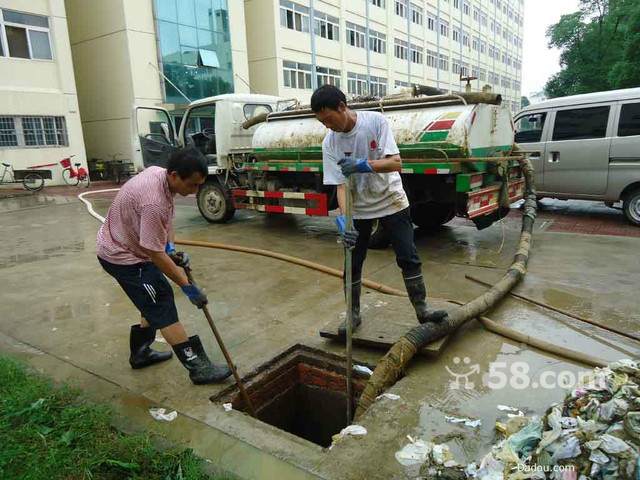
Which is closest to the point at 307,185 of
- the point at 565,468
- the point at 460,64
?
the point at 565,468

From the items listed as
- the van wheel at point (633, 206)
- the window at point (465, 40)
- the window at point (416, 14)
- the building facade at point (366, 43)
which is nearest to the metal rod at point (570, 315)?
the van wheel at point (633, 206)

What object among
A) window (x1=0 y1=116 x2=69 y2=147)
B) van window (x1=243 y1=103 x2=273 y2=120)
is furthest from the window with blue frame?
van window (x1=243 y1=103 x2=273 y2=120)

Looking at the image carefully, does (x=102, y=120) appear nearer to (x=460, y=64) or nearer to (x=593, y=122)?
(x=593, y=122)

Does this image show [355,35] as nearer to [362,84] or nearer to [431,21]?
[362,84]

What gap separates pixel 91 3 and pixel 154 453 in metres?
21.2

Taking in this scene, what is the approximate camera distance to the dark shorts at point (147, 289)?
2879 millimetres

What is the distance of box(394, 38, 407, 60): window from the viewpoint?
3306cm

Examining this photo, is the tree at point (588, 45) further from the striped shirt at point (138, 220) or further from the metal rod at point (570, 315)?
the striped shirt at point (138, 220)

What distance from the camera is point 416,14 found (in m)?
35.1

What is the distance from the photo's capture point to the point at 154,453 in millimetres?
2232

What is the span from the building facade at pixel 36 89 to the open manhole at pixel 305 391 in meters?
16.6

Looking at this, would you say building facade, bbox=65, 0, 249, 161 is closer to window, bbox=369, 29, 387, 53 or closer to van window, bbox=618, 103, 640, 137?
window, bbox=369, 29, 387, 53

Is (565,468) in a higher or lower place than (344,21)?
lower

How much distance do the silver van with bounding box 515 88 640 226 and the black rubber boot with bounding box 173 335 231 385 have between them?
6.48 meters
